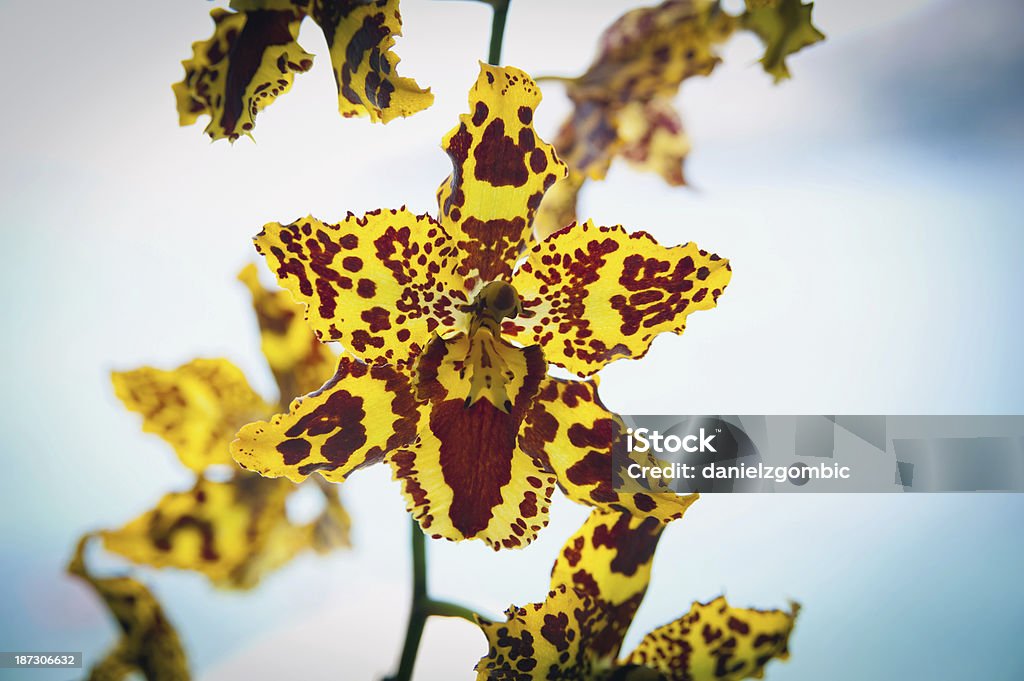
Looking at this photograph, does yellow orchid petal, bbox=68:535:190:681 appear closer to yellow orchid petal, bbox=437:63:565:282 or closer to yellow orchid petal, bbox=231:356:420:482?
→ yellow orchid petal, bbox=231:356:420:482

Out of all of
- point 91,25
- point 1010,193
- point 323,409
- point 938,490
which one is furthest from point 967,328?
point 91,25

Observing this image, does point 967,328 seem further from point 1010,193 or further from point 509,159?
point 509,159

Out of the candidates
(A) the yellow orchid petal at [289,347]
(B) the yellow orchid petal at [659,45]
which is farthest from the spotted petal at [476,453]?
(B) the yellow orchid petal at [659,45]

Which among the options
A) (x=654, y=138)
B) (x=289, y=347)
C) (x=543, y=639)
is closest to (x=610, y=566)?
(x=543, y=639)

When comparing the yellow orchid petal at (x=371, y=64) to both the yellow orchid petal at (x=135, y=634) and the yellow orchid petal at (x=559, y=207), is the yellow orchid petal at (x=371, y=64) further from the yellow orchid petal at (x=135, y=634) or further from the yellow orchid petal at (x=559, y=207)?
the yellow orchid petal at (x=135, y=634)

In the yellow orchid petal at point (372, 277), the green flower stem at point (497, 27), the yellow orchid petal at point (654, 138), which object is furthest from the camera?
the yellow orchid petal at point (654, 138)

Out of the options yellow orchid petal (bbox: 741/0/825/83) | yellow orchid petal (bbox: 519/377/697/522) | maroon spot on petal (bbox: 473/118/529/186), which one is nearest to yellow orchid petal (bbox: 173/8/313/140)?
maroon spot on petal (bbox: 473/118/529/186)
